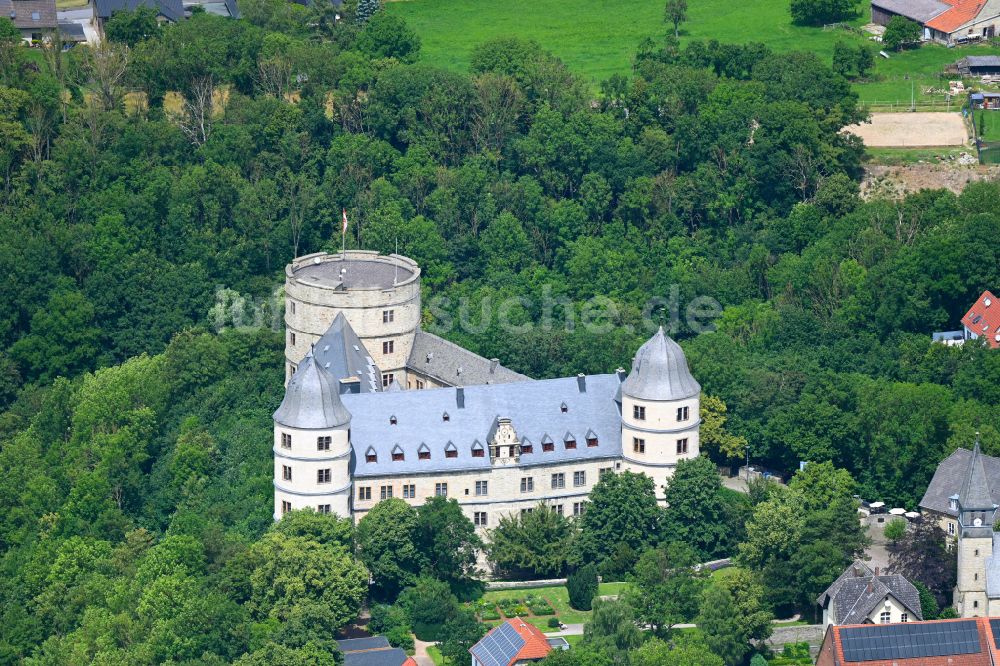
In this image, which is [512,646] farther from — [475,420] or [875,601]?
[475,420]

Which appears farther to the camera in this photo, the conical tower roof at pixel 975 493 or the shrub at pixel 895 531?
the shrub at pixel 895 531

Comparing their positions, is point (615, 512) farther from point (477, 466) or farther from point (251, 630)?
point (251, 630)

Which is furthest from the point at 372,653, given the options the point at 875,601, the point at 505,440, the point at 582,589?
the point at 875,601

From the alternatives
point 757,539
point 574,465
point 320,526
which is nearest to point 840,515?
point 757,539

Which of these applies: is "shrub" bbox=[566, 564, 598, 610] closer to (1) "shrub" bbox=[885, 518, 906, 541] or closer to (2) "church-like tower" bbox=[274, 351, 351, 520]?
(2) "church-like tower" bbox=[274, 351, 351, 520]

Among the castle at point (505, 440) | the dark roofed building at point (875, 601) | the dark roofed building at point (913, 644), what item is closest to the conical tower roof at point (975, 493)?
the dark roofed building at point (875, 601)

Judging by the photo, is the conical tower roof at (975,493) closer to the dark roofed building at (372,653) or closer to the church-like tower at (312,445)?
the dark roofed building at (372,653)

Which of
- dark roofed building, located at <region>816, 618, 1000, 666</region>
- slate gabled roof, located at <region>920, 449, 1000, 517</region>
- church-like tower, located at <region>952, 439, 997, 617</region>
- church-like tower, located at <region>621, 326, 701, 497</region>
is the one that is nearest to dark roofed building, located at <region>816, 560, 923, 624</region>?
dark roofed building, located at <region>816, 618, 1000, 666</region>
